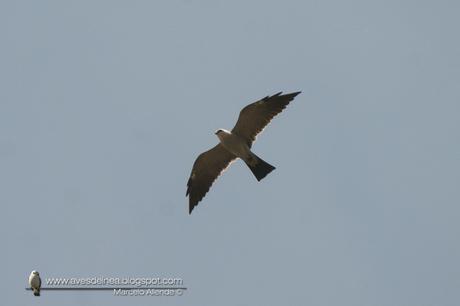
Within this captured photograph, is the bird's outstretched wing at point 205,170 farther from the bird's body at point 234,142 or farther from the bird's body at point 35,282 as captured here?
the bird's body at point 35,282

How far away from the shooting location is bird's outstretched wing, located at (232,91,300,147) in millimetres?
19875

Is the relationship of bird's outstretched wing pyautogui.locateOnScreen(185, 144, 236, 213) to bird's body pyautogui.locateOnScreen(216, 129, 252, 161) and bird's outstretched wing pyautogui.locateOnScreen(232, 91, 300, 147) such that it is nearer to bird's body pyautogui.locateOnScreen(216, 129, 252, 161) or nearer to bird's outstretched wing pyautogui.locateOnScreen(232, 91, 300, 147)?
bird's body pyautogui.locateOnScreen(216, 129, 252, 161)

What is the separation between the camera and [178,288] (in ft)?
55.6

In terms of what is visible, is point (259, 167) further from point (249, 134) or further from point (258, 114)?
point (258, 114)

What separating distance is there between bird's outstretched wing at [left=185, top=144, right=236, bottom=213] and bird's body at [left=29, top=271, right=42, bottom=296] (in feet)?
15.7

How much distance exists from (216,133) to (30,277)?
5.51 meters

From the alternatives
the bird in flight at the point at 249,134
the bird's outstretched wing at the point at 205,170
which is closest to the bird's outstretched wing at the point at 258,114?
the bird in flight at the point at 249,134

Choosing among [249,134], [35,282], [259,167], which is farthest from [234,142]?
[35,282]

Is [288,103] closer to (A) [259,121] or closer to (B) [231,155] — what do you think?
(A) [259,121]

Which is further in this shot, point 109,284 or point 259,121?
point 259,121

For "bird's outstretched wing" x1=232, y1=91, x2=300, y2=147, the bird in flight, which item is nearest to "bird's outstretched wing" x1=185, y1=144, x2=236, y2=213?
the bird in flight

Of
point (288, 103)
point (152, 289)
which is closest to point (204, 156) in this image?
point (288, 103)

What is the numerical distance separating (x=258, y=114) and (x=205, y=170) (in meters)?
2.28

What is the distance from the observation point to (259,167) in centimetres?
2023
